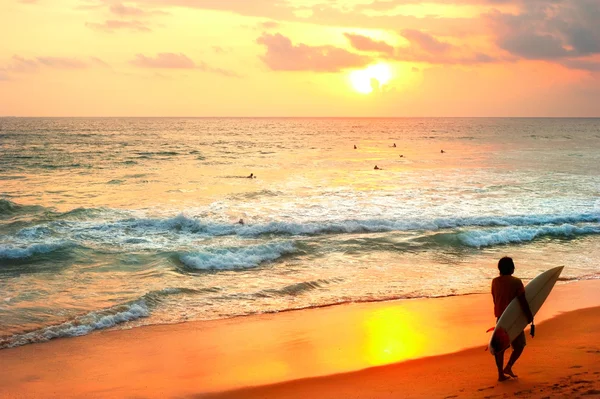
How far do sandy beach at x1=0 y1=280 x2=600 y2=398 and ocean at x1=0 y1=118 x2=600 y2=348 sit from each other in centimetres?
103

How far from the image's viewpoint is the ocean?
13.4 m

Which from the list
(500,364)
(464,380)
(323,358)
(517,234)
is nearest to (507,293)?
(500,364)

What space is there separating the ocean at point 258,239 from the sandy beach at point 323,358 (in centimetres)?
103

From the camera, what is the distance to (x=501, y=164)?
49562 millimetres

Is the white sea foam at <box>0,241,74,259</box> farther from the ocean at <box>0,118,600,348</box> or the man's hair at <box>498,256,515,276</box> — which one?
the man's hair at <box>498,256,515,276</box>

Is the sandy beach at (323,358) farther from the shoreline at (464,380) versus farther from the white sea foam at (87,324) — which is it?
the white sea foam at (87,324)

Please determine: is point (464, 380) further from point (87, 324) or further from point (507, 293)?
point (87, 324)

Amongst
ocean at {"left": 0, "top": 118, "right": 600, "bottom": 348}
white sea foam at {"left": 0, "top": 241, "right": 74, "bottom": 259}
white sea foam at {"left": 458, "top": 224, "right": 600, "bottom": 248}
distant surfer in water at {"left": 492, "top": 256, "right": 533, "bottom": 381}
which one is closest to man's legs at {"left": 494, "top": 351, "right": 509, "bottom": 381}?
distant surfer in water at {"left": 492, "top": 256, "right": 533, "bottom": 381}

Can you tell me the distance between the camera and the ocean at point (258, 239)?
44.0ft

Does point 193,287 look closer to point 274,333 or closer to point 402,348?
point 274,333

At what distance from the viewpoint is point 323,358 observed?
948 cm

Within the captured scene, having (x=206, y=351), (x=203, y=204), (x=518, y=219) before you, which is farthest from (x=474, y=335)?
(x=203, y=204)

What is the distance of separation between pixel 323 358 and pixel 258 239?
38.4 feet

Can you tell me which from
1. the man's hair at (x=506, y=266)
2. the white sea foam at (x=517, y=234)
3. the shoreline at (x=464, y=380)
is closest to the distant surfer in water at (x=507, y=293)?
the man's hair at (x=506, y=266)
